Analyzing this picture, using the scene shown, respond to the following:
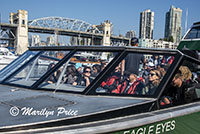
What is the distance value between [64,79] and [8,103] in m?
0.92

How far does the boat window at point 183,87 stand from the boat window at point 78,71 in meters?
0.88

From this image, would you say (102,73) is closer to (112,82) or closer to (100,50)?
(112,82)

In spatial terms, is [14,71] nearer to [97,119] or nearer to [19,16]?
[97,119]

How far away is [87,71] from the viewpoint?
329cm

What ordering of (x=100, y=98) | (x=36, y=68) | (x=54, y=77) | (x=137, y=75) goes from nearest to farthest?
(x=100, y=98), (x=137, y=75), (x=54, y=77), (x=36, y=68)

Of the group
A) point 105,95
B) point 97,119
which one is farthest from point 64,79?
point 97,119

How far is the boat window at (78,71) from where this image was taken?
3.17 metres

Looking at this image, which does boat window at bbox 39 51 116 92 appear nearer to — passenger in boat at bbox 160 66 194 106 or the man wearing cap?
the man wearing cap

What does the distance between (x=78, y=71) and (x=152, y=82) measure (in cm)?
106

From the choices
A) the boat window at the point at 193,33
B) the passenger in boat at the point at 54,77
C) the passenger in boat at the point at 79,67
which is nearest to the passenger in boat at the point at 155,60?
the passenger in boat at the point at 79,67

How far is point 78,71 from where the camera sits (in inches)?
132

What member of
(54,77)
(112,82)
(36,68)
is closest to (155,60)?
(112,82)

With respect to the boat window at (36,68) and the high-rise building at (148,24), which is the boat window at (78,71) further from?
the high-rise building at (148,24)

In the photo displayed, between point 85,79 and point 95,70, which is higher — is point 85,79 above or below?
below
